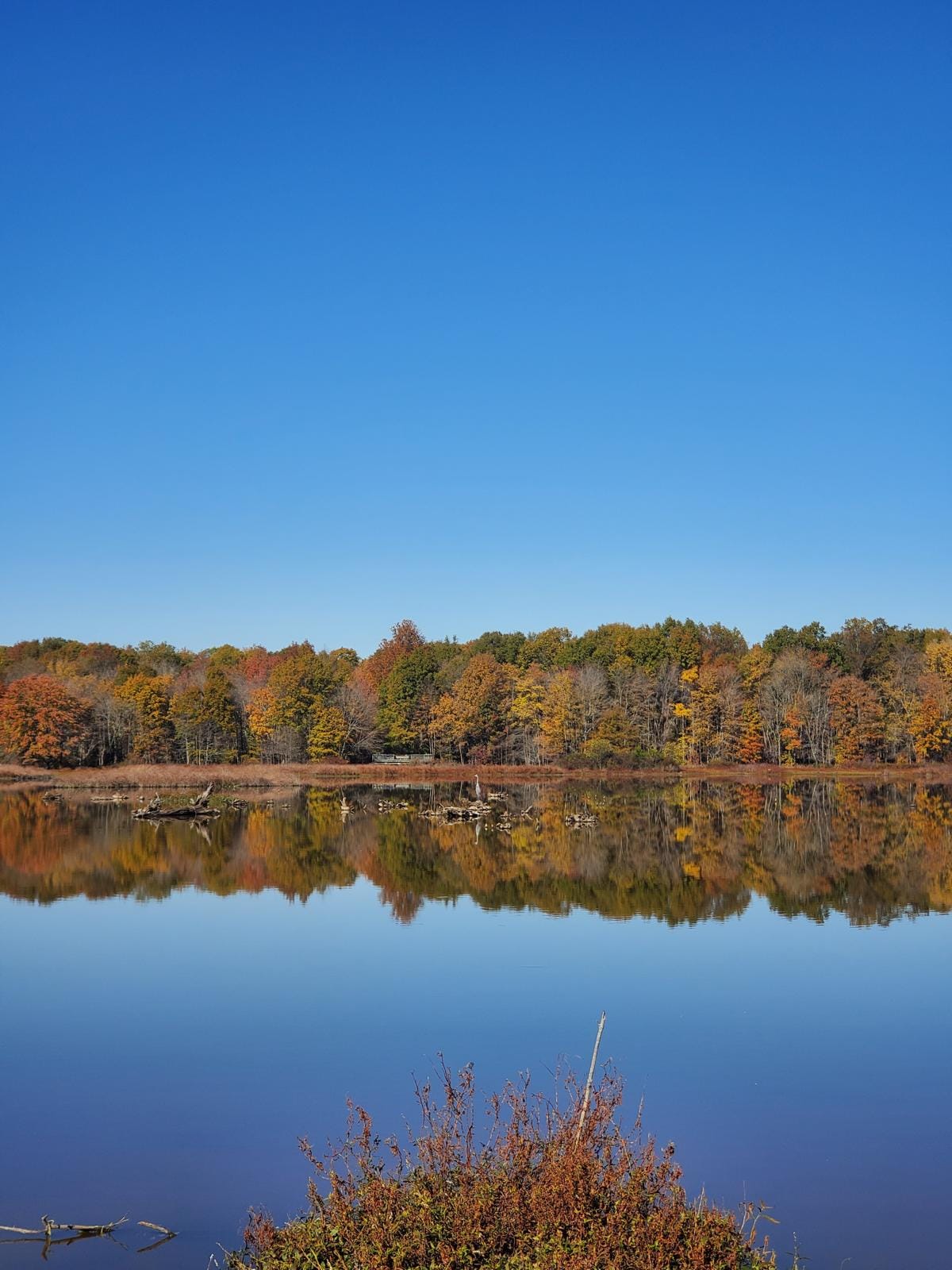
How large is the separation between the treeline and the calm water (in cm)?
4077

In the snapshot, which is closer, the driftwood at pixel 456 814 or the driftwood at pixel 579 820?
the driftwood at pixel 579 820

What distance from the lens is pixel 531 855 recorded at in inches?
1326

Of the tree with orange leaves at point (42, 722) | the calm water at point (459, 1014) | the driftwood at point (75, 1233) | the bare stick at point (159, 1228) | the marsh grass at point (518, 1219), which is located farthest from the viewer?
the tree with orange leaves at point (42, 722)

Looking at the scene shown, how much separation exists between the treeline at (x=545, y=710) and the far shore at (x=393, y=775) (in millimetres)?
1780

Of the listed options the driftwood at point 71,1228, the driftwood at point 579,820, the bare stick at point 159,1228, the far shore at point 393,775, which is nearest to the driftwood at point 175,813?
the far shore at point 393,775

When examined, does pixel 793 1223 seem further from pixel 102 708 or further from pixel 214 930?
pixel 102 708

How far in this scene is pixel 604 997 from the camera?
16.2 meters

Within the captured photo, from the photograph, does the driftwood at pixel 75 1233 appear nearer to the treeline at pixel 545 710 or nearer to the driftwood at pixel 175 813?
the driftwood at pixel 175 813

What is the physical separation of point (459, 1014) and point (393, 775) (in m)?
57.0

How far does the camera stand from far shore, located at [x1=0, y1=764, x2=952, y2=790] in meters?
63.0

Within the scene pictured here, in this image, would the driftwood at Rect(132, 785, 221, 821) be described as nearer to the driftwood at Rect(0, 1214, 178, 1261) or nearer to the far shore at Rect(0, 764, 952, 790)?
the far shore at Rect(0, 764, 952, 790)

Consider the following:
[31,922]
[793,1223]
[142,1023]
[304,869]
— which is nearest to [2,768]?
[304,869]

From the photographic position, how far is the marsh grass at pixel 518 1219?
277 inches

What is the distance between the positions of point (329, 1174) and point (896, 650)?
88.8 m
